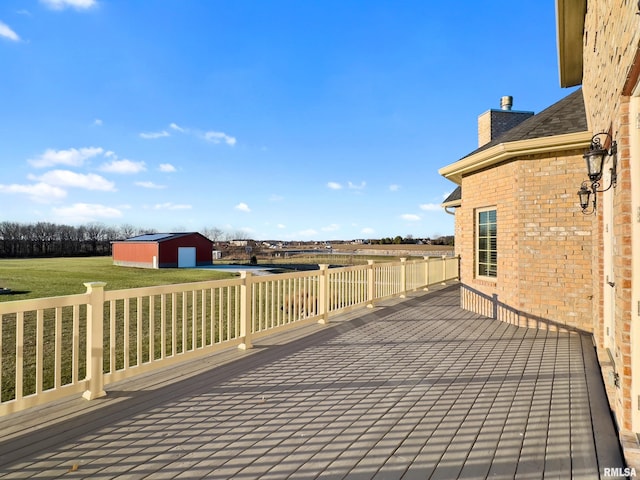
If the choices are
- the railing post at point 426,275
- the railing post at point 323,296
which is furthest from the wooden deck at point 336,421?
the railing post at point 426,275

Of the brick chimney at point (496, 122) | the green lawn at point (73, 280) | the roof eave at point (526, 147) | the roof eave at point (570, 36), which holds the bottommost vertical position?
the green lawn at point (73, 280)

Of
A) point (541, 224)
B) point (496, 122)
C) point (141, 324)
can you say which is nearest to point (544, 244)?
point (541, 224)

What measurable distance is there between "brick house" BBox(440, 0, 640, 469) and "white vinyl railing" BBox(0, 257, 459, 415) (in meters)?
2.61

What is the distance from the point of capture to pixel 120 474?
2.15 m

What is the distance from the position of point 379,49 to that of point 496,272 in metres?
10.3

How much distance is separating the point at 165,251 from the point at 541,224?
3081 cm

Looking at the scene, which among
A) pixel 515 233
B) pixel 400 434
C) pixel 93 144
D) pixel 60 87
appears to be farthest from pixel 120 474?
pixel 93 144

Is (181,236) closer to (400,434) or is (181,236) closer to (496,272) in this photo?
(496,272)

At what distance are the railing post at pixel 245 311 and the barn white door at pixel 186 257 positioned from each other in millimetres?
30352

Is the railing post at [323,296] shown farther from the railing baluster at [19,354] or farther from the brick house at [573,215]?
the railing baluster at [19,354]

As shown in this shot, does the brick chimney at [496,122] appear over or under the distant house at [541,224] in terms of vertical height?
over

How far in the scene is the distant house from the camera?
5.80 m

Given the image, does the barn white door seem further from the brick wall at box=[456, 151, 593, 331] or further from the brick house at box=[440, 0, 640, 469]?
the brick wall at box=[456, 151, 593, 331]

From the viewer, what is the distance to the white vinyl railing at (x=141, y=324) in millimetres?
2930
